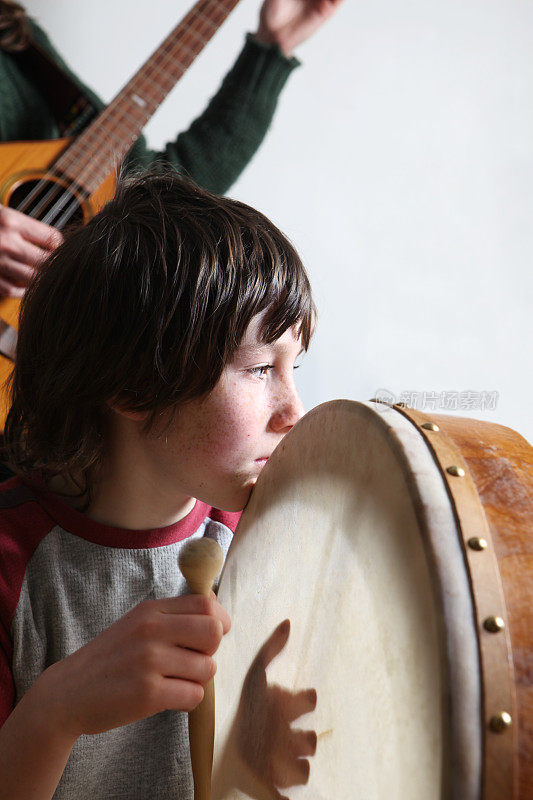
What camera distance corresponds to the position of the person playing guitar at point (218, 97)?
1215 mm

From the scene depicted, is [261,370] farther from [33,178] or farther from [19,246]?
[33,178]

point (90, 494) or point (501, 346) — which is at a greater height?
point (501, 346)

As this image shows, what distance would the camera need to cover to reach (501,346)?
138 centimetres

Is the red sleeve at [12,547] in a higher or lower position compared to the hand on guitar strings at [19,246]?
lower

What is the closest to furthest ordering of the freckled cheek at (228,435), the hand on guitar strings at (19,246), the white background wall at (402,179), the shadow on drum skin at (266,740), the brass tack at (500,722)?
the brass tack at (500,722), the shadow on drum skin at (266,740), the freckled cheek at (228,435), the hand on guitar strings at (19,246), the white background wall at (402,179)

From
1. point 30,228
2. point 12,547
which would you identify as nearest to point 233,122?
point 30,228

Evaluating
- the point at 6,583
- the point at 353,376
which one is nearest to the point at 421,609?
the point at 6,583

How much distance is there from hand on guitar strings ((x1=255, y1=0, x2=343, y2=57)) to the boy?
2.36ft

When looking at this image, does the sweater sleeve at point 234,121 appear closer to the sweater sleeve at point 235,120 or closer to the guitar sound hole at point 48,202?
the sweater sleeve at point 235,120

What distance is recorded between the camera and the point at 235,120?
1276 mm

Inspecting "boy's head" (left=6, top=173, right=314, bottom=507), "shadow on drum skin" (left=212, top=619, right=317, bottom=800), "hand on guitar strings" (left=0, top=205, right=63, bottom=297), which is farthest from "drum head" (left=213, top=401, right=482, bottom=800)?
"hand on guitar strings" (left=0, top=205, right=63, bottom=297)

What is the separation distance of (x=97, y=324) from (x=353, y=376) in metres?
0.81

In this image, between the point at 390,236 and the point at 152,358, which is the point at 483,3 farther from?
the point at 152,358

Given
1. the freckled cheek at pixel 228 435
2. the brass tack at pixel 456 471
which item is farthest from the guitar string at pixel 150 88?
the brass tack at pixel 456 471
